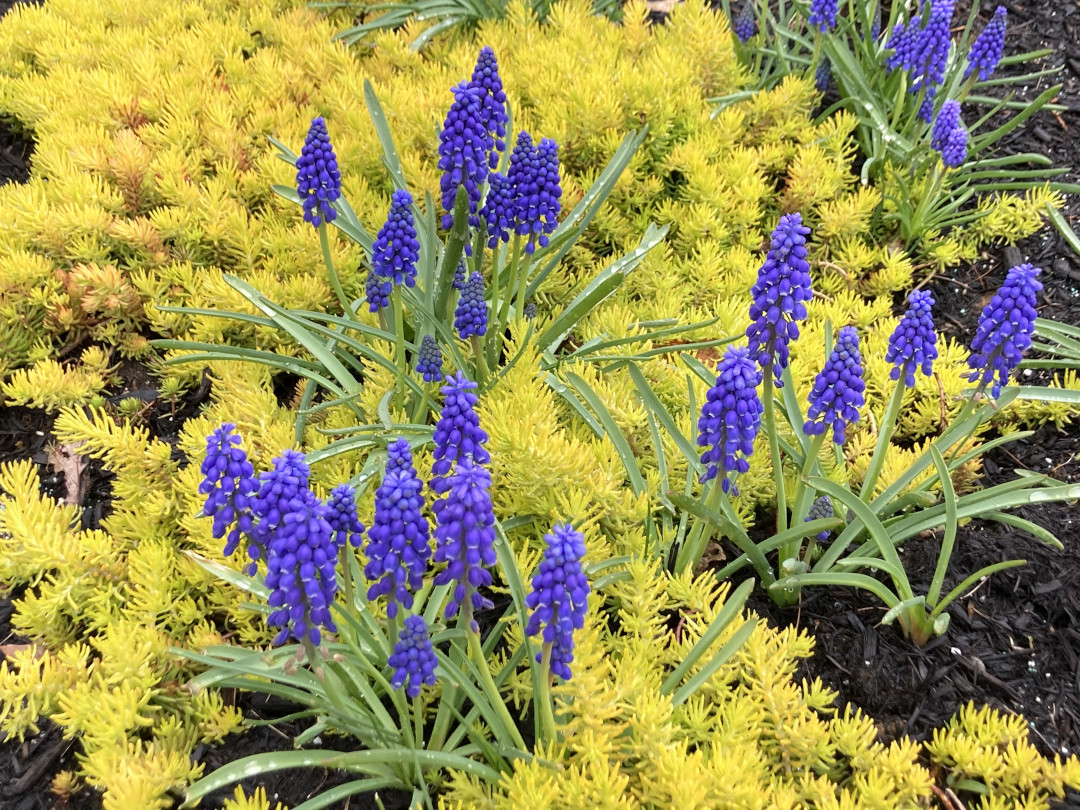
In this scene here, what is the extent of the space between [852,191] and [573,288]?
1.89 m

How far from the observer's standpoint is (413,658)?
1876 mm

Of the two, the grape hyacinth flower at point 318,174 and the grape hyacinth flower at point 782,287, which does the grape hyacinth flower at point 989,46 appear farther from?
the grape hyacinth flower at point 318,174

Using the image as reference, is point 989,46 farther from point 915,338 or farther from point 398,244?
point 398,244

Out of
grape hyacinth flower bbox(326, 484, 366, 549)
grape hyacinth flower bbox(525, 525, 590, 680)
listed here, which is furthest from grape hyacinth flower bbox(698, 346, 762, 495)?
grape hyacinth flower bbox(326, 484, 366, 549)

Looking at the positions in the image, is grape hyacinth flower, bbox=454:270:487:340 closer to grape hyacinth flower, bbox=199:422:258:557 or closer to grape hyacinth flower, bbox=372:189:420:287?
grape hyacinth flower, bbox=372:189:420:287

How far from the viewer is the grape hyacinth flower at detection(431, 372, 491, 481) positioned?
6.37 feet

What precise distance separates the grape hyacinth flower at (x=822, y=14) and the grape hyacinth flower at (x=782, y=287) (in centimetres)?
266

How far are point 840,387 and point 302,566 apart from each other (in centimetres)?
153

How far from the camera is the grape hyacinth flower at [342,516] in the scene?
6.18ft

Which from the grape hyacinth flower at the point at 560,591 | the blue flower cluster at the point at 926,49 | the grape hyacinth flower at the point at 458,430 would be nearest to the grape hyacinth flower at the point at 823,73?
the blue flower cluster at the point at 926,49

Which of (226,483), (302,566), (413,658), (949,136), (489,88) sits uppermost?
(489,88)

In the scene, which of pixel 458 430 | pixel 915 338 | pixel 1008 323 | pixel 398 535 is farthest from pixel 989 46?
pixel 398 535

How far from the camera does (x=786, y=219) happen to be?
225 cm

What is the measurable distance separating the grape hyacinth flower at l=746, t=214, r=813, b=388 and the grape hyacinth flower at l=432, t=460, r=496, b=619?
100cm
